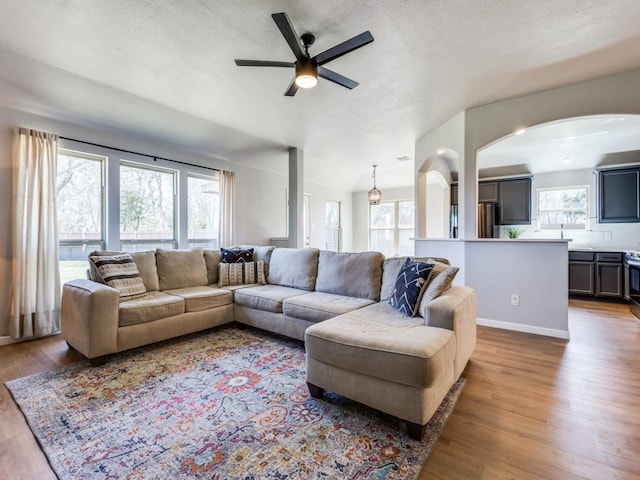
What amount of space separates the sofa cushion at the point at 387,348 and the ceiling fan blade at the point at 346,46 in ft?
6.26

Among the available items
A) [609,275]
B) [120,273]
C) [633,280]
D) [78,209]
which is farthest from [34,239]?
[609,275]

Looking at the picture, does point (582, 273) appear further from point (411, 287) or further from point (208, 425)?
point (208, 425)

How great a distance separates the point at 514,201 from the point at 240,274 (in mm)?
5495

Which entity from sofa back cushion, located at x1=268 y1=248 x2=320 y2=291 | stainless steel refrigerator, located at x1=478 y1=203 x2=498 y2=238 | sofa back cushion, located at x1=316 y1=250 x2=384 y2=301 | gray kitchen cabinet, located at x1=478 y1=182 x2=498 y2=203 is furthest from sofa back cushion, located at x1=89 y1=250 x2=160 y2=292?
gray kitchen cabinet, located at x1=478 y1=182 x2=498 y2=203

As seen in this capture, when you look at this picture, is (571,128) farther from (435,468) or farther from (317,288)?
(435,468)

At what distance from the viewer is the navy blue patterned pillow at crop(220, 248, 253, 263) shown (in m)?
3.96

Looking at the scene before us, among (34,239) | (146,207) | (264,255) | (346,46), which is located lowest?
(264,255)

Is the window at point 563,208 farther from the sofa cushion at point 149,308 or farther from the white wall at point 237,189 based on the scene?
the sofa cushion at point 149,308

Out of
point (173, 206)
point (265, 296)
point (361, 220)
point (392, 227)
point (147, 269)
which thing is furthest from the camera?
point (361, 220)

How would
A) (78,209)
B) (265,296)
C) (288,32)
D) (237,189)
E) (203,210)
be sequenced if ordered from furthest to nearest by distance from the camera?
(237,189)
(203,210)
(78,209)
(265,296)
(288,32)

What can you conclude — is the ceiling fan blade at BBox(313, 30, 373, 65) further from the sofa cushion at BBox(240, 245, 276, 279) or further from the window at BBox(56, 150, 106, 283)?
the window at BBox(56, 150, 106, 283)

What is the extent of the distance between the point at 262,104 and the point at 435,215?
533 cm

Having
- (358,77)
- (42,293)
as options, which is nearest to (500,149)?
(358,77)

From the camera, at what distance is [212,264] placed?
13.2 feet
